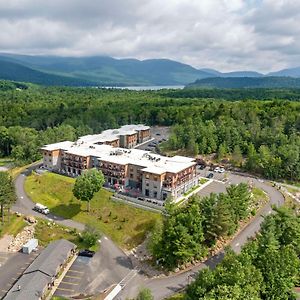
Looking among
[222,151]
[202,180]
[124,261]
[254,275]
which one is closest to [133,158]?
[202,180]

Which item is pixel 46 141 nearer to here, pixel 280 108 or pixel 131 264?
pixel 131 264

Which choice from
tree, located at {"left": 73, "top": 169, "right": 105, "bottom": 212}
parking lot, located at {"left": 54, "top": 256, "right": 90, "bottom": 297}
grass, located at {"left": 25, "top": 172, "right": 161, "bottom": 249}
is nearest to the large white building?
grass, located at {"left": 25, "top": 172, "right": 161, "bottom": 249}

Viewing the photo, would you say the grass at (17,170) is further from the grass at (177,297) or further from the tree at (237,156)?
A: the tree at (237,156)

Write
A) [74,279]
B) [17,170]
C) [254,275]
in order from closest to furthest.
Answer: [254,275] → [74,279] → [17,170]

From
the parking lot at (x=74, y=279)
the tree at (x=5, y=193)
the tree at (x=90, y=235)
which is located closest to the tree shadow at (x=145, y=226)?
the tree at (x=90, y=235)

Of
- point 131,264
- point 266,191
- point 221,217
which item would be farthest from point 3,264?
point 266,191

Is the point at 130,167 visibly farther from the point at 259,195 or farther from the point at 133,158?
the point at 259,195
